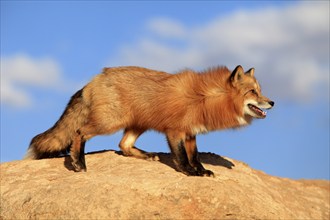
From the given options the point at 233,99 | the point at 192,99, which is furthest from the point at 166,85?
the point at 233,99

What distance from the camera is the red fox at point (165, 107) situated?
29.8 ft

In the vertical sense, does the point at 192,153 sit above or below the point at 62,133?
below

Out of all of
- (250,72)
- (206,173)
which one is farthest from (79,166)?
(250,72)

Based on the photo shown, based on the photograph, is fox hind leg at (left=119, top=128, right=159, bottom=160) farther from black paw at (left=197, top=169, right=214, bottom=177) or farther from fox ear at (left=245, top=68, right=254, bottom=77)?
fox ear at (left=245, top=68, right=254, bottom=77)

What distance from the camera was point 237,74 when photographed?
9.05 m

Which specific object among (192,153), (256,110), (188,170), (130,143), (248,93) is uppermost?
(248,93)

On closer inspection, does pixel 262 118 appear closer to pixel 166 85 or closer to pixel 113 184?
pixel 166 85

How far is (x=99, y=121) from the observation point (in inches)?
378

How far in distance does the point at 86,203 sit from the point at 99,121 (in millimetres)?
1907

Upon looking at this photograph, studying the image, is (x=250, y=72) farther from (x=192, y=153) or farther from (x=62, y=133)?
(x=62, y=133)

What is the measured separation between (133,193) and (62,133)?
9.45 feet

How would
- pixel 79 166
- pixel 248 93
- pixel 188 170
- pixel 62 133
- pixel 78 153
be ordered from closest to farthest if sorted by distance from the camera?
pixel 188 170
pixel 248 93
pixel 79 166
pixel 78 153
pixel 62 133

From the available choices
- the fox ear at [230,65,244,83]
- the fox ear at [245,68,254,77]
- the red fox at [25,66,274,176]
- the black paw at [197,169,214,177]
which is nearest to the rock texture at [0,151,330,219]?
the black paw at [197,169,214,177]

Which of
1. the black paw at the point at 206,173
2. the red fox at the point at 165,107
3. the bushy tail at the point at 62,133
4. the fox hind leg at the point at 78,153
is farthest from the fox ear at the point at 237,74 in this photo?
the fox hind leg at the point at 78,153
